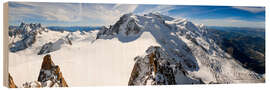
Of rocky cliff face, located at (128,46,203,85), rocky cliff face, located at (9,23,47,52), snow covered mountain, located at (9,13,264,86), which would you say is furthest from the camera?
rocky cliff face, located at (128,46,203,85)

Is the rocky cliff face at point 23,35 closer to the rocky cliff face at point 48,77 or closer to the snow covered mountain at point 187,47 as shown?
the rocky cliff face at point 48,77

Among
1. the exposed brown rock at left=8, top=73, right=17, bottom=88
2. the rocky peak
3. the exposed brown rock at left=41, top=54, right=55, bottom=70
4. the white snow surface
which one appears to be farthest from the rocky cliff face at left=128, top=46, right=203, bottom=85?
the exposed brown rock at left=8, top=73, right=17, bottom=88

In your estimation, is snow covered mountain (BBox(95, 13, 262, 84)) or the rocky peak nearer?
the rocky peak

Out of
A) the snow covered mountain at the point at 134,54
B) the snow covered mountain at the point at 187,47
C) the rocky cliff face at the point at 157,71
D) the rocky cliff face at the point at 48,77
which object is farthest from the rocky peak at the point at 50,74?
the rocky cliff face at the point at 157,71

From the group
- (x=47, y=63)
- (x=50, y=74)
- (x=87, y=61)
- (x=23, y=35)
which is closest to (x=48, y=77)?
(x=50, y=74)

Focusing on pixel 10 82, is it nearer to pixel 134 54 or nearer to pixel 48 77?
pixel 48 77

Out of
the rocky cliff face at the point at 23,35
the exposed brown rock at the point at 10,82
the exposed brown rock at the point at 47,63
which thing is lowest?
the exposed brown rock at the point at 10,82

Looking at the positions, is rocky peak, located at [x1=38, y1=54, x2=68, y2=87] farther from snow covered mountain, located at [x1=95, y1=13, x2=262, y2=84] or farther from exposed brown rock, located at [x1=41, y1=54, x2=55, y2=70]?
snow covered mountain, located at [x1=95, y1=13, x2=262, y2=84]

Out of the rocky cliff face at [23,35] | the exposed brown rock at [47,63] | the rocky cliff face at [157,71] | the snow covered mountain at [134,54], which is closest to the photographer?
the rocky cliff face at [23,35]

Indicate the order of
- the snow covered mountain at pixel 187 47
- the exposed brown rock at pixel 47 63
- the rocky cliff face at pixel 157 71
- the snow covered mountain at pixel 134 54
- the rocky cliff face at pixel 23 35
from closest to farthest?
the rocky cliff face at pixel 23 35, the exposed brown rock at pixel 47 63, the snow covered mountain at pixel 134 54, the rocky cliff face at pixel 157 71, the snow covered mountain at pixel 187 47
